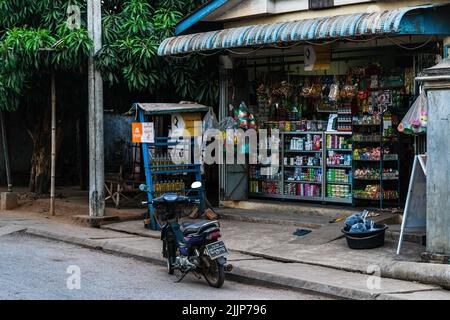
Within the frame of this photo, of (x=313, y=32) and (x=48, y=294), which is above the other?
(x=313, y=32)

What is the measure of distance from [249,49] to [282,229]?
12.6 feet

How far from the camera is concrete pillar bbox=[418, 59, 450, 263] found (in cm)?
944

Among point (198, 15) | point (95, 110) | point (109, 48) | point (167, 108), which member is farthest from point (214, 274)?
point (109, 48)

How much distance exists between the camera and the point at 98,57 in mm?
14438

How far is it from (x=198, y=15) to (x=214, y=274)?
6.77 m

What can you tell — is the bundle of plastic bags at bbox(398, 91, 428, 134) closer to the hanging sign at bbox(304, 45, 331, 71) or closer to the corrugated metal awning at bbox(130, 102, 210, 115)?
the hanging sign at bbox(304, 45, 331, 71)

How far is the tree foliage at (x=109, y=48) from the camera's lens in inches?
572

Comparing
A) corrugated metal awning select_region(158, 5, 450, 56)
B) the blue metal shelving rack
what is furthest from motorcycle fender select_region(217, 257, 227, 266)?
the blue metal shelving rack

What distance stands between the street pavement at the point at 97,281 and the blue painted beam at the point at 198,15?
5181mm

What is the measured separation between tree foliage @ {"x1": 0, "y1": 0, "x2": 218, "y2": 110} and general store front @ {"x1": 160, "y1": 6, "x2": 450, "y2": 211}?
73 centimetres

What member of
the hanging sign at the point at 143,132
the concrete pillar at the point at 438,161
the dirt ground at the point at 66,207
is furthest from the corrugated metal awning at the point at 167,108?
the concrete pillar at the point at 438,161

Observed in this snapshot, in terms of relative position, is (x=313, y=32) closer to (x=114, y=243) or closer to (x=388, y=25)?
(x=388, y=25)

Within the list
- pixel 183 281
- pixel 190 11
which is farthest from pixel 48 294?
pixel 190 11
